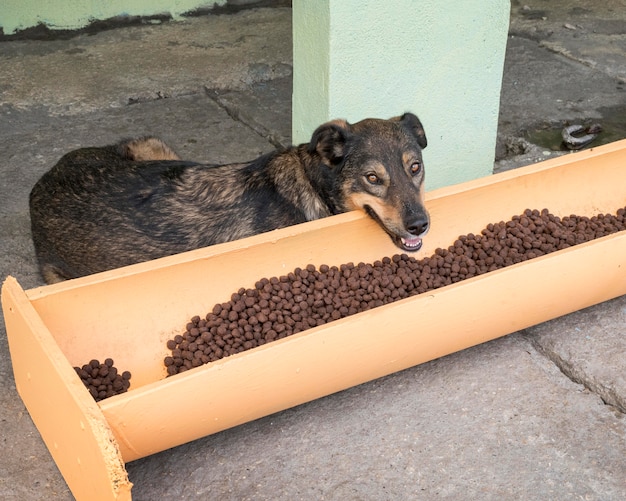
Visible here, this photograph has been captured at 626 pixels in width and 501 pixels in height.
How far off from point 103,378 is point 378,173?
64.4 inches

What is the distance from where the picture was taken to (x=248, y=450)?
3.44 meters

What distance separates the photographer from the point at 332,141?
416 cm

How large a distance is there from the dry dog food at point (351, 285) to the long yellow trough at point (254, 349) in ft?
0.24

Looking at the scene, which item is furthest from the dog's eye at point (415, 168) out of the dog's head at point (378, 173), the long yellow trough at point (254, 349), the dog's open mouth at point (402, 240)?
the dog's open mouth at point (402, 240)

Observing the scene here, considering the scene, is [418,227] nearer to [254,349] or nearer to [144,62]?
[254,349]

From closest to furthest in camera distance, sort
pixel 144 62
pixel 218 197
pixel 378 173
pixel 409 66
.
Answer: pixel 378 173 → pixel 218 197 → pixel 409 66 → pixel 144 62

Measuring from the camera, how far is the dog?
4086mm

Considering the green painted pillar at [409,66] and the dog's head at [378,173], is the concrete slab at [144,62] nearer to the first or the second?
the green painted pillar at [409,66]

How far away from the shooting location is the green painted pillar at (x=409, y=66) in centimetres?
455

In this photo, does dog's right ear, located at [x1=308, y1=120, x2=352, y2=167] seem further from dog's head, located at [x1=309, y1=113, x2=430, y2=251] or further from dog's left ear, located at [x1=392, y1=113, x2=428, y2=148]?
dog's left ear, located at [x1=392, y1=113, x2=428, y2=148]

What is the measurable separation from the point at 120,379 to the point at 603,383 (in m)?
2.21

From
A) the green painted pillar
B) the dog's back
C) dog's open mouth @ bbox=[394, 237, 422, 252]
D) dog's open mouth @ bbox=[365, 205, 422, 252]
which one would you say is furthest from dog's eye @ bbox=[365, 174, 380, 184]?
the green painted pillar

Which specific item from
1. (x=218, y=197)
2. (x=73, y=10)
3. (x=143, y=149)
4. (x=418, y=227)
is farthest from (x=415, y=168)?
(x=73, y=10)

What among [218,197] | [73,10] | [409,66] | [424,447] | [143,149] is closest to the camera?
[424,447]
